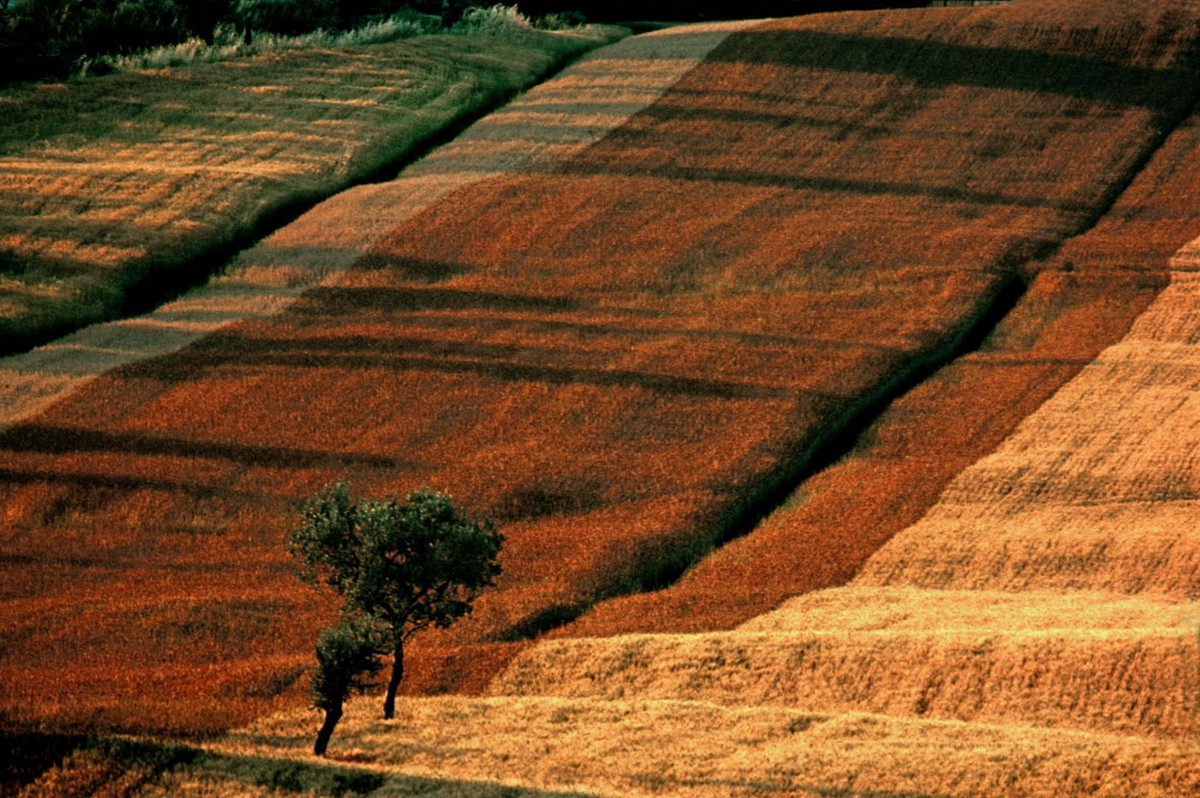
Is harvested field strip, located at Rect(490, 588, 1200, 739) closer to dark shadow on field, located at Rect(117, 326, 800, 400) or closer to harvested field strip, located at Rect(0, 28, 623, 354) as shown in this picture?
dark shadow on field, located at Rect(117, 326, 800, 400)

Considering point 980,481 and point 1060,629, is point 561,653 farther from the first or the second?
point 980,481

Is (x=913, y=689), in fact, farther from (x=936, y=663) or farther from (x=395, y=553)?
(x=395, y=553)

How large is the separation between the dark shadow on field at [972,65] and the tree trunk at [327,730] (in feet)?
182

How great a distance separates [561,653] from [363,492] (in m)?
10.9

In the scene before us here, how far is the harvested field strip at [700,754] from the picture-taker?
24578mm

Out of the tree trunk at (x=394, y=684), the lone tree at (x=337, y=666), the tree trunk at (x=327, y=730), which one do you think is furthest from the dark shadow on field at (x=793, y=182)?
the tree trunk at (x=327, y=730)

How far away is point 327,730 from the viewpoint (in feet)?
87.7

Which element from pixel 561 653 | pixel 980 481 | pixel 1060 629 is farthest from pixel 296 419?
pixel 1060 629

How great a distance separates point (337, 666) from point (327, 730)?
1096 millimetres

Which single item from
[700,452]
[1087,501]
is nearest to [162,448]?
[700,452]

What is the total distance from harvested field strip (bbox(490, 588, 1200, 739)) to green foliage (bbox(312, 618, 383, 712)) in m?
3.88

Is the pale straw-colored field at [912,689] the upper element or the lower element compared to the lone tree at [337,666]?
lower

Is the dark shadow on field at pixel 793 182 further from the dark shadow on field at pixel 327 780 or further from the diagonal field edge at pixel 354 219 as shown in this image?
the dark shadow on field at pixel 327 780

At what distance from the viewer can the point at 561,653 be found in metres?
32.0
